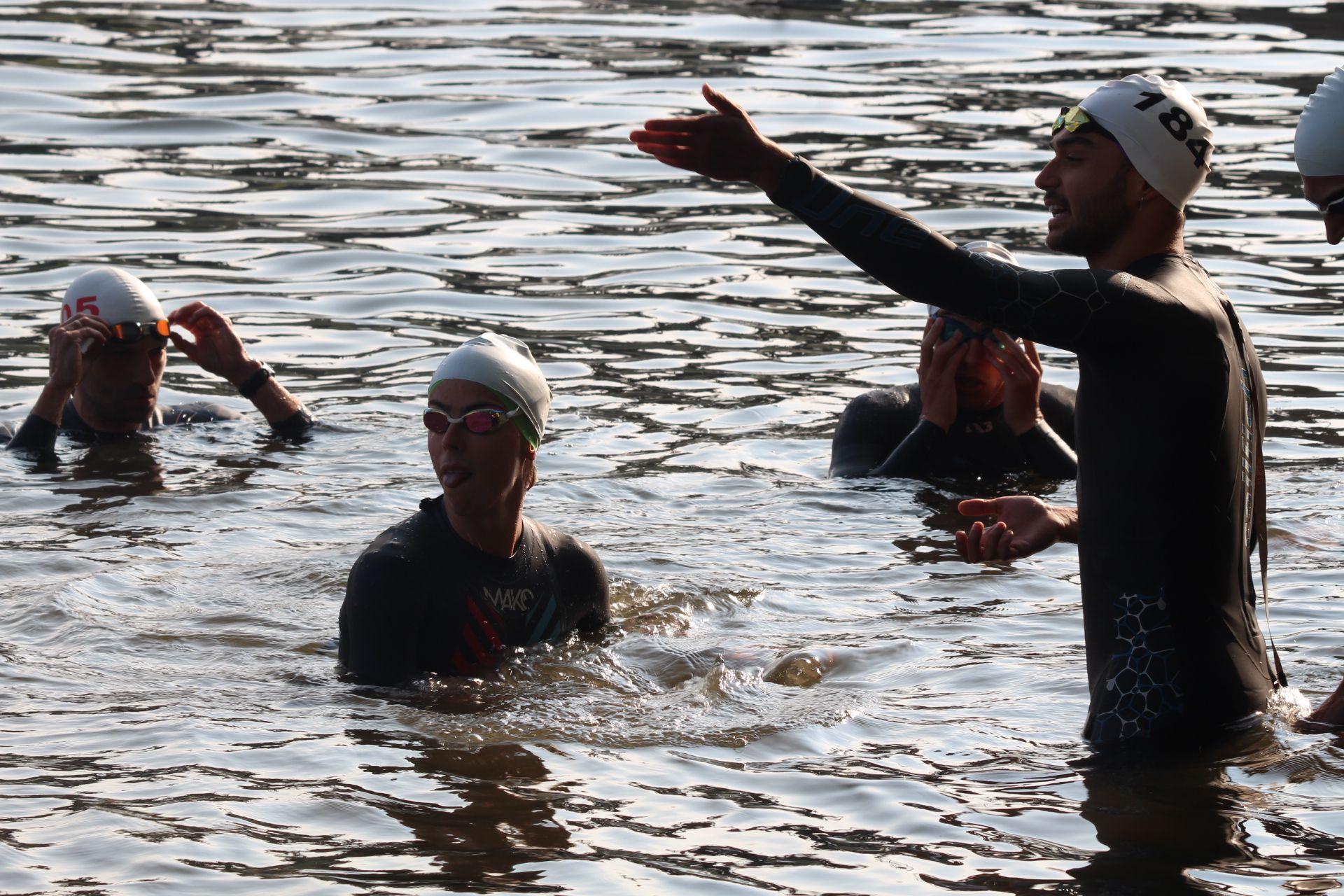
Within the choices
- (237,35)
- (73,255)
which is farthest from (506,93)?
(73,255)

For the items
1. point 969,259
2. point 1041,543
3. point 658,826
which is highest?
point 969,259

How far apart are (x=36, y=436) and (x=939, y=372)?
17.5ft

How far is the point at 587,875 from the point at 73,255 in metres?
11.9

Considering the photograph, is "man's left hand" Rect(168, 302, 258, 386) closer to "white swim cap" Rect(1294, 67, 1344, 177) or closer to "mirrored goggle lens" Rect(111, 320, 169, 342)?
"mirrored goggle lens" Rect(111, 320, 169, 342)

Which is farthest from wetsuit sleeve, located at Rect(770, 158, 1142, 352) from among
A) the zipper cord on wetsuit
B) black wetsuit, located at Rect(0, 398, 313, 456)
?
black wetsuit, located at Rect(0, 398, 313, 456)

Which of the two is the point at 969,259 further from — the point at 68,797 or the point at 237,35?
the point at 237,35

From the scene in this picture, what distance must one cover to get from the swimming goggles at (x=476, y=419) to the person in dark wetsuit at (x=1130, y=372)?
173 centimetres

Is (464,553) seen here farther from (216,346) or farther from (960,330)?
(216,346)

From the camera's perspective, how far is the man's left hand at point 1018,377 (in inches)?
400

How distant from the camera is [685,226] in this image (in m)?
17.6

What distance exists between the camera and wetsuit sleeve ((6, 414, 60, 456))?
1111 centimetres

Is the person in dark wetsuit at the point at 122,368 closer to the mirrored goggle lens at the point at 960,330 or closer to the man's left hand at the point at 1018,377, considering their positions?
the mirrored goggle lens at the point at 960,330

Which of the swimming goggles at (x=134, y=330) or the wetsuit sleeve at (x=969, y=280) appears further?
the swimming goggles at (x=134, y=330)

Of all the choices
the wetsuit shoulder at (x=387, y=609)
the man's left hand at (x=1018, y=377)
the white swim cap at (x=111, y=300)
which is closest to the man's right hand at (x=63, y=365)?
the white swim cap at (x=111, y=300)
